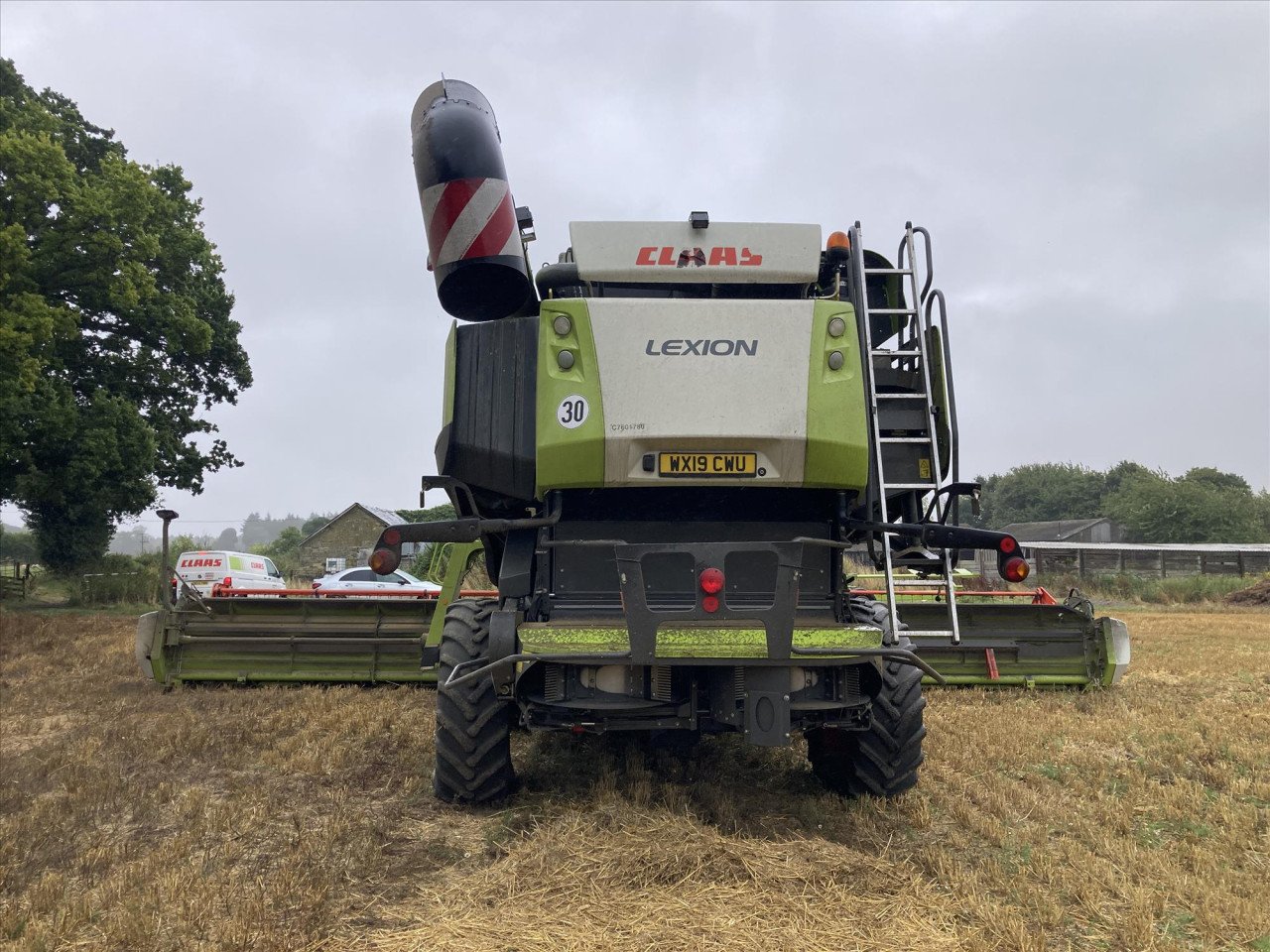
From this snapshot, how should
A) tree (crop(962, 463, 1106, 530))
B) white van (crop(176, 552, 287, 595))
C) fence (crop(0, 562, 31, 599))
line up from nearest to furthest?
white van (crop(176, 552, 287, 595)) < fence (crop(0, 562, 31, 599)) < tree (crop(962, 463, 1106, 530))

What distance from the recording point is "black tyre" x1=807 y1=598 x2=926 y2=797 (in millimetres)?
4262

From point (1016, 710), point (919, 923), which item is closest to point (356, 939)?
point (919, 923)

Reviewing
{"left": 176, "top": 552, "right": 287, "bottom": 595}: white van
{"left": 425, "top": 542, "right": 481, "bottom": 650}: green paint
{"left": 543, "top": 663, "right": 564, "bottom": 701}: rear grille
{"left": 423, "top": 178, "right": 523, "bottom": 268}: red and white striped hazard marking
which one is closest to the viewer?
{"left": 543, "top": 663, "right": 564, "bottom": 701}: rear grille

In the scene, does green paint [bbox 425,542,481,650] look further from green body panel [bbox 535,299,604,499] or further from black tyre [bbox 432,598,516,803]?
green body panel [bbox 535,299,604,499]

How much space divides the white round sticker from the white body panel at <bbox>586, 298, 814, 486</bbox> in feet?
0.34

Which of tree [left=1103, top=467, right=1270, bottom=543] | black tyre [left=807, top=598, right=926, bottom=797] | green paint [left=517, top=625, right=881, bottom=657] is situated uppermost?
tree [left=1103, top=467, right=1270, bottom=543]

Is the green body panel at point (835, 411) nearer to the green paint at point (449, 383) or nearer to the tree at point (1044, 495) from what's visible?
the green paint at point (449, 383)

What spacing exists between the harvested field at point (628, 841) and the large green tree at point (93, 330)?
42.3 feet

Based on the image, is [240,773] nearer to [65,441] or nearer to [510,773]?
[510,773]

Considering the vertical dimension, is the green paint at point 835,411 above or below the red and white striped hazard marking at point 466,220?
below

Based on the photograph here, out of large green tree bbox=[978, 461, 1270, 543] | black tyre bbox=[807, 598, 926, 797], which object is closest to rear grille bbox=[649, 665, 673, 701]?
black tyre bbox=[807, 598, 926, 797]

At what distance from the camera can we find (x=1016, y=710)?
6715 mm

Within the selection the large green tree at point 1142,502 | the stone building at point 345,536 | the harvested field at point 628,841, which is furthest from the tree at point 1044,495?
the harvested field at point 628,841

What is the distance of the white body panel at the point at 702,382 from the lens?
159 inches
